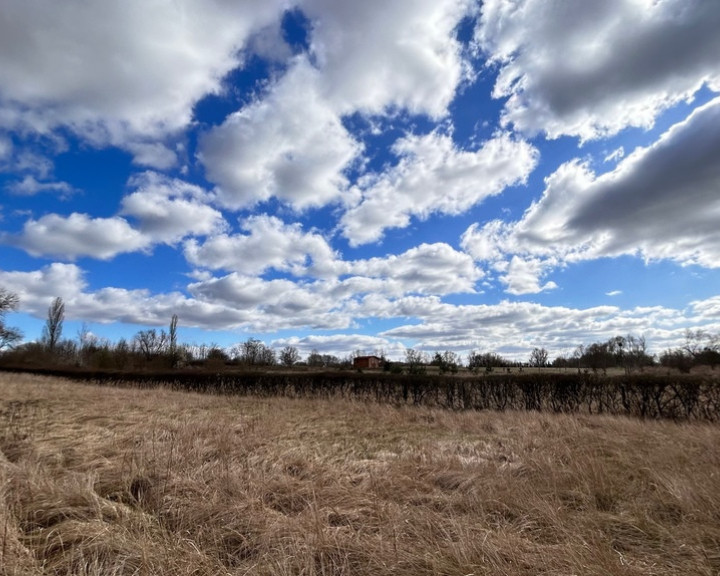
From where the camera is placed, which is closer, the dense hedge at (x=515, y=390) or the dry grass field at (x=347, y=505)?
the dry grass field at (x=347, y=505)

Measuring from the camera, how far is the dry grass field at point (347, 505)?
9.91 feet

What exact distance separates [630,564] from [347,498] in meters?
2.60

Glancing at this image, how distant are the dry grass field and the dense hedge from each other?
5082mm

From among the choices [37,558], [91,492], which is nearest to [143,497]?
[91,492]

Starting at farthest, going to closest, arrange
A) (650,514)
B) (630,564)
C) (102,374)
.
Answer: (102,374), (650,514), (630,564)

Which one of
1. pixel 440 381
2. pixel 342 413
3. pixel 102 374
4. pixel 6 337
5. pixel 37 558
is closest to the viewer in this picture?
pixel 37 558

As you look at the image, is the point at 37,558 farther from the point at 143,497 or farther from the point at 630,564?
the point at 630,564

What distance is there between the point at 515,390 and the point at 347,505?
1245 cm

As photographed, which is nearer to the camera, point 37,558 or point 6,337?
point 37,558

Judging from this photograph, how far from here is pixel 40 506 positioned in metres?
3.88

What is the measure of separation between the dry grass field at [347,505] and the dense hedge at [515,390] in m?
5.08

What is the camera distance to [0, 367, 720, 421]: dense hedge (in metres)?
11.9

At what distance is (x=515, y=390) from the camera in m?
15.2

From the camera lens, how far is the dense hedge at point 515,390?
11.9 m
